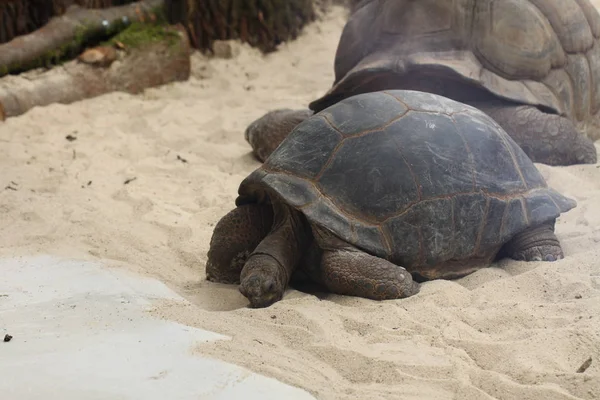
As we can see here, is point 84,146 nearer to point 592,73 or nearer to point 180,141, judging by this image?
point 180,141

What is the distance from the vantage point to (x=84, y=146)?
18.0 ft

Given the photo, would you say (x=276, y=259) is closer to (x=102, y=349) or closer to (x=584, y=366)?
(x=102, y=349)

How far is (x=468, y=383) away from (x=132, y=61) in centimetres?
510

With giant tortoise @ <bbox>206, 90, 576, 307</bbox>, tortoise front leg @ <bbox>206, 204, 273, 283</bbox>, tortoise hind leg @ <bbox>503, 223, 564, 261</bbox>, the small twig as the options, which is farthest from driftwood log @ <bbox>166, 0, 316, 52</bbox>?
the small twig

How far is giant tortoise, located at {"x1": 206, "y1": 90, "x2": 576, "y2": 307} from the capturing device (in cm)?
314

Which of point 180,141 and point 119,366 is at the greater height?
point 119,366

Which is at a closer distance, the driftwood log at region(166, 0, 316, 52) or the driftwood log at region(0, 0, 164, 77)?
the driftwood log at region(0, 0, 164, 77)

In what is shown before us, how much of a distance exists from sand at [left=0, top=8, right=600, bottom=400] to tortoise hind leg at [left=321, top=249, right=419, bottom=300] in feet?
0.16

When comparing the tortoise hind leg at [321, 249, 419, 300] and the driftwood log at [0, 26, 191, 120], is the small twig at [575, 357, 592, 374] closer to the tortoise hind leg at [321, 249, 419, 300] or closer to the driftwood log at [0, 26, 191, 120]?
the tortoise hind leg at [321, 249, 419, 300]

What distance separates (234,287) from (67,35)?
3920 mm

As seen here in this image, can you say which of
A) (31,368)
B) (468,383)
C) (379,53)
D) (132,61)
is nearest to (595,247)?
(468,383)

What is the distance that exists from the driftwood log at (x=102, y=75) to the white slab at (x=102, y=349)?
9.83ft

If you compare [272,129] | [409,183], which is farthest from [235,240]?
[272,129]

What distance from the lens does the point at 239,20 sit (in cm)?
788
